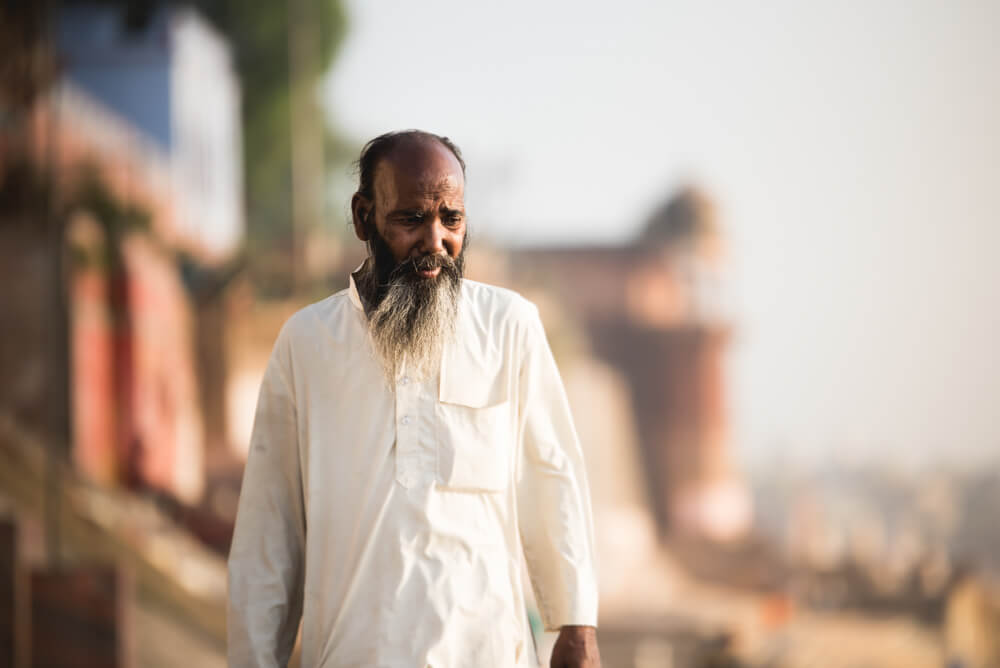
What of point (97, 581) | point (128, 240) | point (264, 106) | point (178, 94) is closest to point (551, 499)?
point (97, 581)

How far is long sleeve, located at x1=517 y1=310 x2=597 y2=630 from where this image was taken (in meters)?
1.84

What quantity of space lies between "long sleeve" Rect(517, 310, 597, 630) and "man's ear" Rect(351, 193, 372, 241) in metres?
0.33

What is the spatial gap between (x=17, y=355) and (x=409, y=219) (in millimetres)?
9985

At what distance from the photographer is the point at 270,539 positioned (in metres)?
1.90

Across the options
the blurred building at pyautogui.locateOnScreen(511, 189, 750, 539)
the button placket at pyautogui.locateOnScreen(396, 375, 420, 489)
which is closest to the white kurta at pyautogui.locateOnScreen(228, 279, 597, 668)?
the button placket at pyautogui.locateOnScreen(396, 375, 420, 489)

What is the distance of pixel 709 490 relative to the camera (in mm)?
19156

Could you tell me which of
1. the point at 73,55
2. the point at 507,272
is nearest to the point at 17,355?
the point at 73,55

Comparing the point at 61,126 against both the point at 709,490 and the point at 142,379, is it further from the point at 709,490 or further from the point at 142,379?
the point at 709,490

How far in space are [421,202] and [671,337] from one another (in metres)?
18.3

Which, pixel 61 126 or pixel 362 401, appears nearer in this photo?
pixel 362 401

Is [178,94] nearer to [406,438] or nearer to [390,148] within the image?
[390,148]

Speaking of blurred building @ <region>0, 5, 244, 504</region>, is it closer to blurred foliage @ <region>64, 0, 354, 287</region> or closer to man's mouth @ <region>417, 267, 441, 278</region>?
blurred foliage @ <region>64, 0, 354, 287</region>

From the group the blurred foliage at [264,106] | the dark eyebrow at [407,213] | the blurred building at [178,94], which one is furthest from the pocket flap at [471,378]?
the blurred foliage at [264,106]

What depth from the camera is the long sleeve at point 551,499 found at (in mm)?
1839
